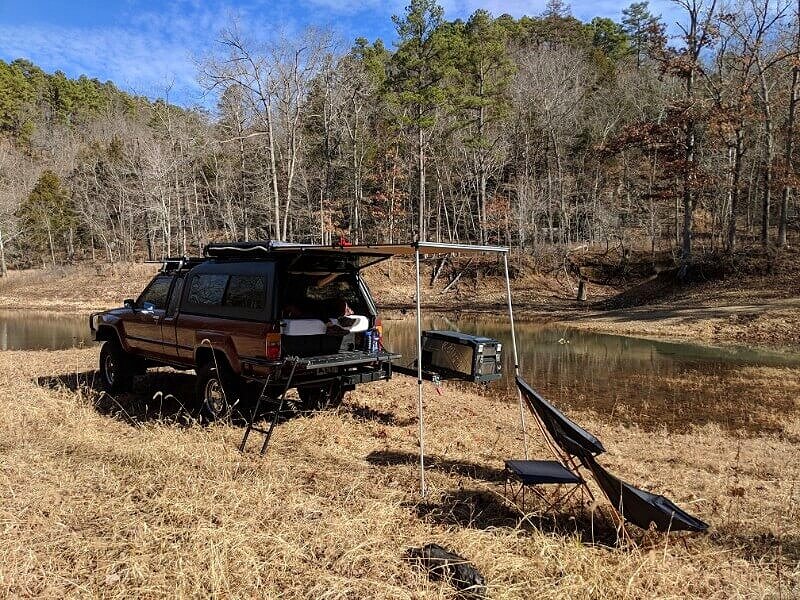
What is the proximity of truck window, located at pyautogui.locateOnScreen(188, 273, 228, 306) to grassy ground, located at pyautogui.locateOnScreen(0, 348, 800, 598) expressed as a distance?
1498 millimetres

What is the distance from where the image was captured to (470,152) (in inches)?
1492

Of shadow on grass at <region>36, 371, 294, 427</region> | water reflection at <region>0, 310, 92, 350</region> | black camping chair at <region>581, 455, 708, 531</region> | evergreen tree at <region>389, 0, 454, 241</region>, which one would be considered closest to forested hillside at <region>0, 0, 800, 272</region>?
evergreen tree at <region>389, 0, 454, 241</region>

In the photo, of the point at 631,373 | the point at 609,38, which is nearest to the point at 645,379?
the point at 631,373

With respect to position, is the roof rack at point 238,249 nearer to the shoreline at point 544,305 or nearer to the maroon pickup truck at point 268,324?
the maroon pickup truck at point 268,324

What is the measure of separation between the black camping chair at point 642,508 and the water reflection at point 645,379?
4605mm

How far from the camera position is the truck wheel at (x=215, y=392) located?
21.6ft

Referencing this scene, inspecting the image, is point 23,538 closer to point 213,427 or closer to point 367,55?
point 213,427

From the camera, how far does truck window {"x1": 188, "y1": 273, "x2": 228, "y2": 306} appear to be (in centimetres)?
680

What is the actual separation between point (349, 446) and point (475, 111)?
3609cm

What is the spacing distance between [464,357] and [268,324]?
223 cm

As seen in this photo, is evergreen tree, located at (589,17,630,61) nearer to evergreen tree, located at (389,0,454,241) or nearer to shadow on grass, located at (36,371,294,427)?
evergreen tree, located at (389,0,454,241)

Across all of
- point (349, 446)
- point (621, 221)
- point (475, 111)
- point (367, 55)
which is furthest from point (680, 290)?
point (367, 55)

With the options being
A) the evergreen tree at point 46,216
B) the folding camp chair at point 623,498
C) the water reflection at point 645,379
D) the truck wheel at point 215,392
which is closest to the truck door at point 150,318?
the truck wheel at point 215,392

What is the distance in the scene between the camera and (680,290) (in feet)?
81.5
